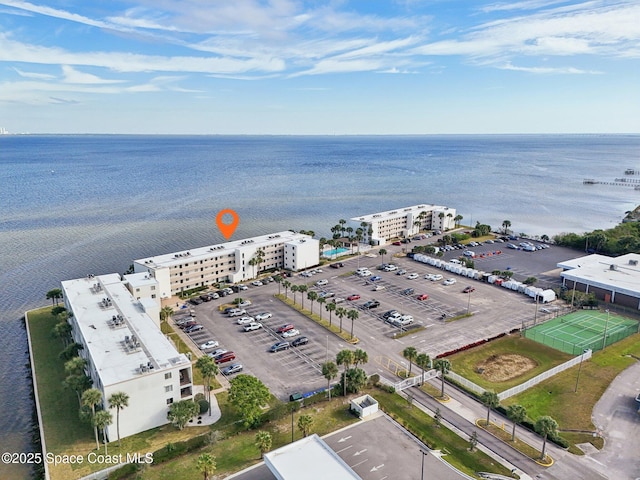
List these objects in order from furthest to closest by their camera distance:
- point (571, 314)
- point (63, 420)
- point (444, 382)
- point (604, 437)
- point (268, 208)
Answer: point (268, 208), point (571, 314), point (444, 382), point (63, 420), point (604, 437)

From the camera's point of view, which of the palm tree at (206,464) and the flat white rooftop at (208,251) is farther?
the flat white rooftop at (208,251)

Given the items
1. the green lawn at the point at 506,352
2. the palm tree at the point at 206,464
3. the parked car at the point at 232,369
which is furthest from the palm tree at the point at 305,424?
the green lawn at the point at 506,352

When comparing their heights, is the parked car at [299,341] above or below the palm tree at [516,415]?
below

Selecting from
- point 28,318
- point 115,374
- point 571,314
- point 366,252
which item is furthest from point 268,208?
point 115,374

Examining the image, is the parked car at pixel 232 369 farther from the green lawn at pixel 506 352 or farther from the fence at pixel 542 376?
the fence at pixel 542 376

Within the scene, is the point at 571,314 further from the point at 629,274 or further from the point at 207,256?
the point at 207,256

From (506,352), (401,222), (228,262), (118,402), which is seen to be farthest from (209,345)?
(401,222)
